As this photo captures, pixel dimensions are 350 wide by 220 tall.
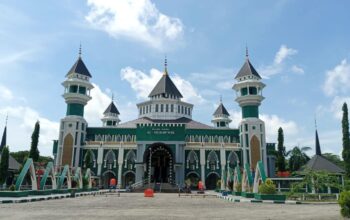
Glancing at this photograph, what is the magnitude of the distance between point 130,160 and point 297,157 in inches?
1106

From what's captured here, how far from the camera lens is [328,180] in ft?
83.7

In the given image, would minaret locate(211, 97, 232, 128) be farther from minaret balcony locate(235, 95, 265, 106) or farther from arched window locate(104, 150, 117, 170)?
A: arched window locate(104, 150, 117, 170)

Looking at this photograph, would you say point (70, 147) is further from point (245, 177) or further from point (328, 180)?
point (328, 180)

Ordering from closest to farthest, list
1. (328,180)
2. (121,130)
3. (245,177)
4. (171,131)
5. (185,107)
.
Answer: (328,180), (245,177), (171,131), (121,130), (185,107)

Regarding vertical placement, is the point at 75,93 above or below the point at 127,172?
above

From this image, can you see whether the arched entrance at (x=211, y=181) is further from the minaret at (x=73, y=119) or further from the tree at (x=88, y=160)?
the minaret at (x=73, y=119)

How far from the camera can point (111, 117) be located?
220 feet

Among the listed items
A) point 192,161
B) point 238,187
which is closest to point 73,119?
point 192,161

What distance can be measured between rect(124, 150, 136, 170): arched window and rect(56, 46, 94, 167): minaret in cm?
740

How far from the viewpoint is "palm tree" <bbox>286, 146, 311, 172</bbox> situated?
55062mm

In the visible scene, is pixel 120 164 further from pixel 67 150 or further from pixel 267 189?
pixel 267 189

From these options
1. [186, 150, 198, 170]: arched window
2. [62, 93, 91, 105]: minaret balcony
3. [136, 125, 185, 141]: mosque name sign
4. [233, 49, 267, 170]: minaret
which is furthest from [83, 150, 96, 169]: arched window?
[233, 49, 267, 170]: minaret

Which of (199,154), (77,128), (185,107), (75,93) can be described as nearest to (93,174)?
(77,128)

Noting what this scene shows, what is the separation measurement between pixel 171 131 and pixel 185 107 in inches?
491
